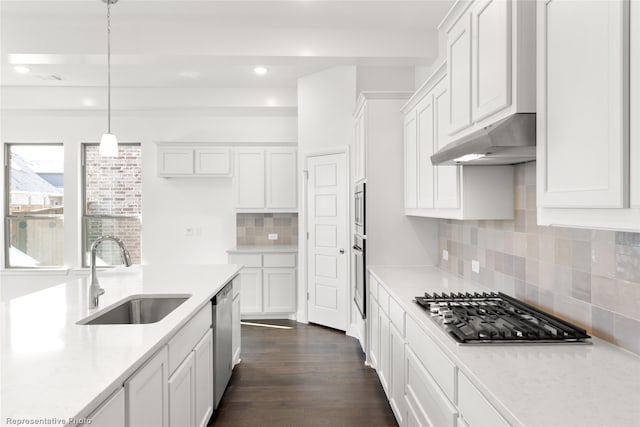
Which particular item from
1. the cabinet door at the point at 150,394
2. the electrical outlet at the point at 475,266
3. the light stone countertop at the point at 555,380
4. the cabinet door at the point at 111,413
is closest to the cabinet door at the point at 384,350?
the electrical outlet at the point at 475,266

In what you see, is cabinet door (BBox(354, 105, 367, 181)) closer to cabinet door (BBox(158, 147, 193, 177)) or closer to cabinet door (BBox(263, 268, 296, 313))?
cabinet door (BBox(263, 268, 296, 313))

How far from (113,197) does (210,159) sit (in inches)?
62.7

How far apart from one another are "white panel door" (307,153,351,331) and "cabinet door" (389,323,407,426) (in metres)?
1.77

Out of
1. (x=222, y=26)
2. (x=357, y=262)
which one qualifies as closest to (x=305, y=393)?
(x=357, y=262)

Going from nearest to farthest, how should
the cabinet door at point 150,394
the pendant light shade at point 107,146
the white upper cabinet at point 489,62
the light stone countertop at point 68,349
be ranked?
the light stone countertop at point 68,349 < the cabinet door at point 150,394 < the white upper cabinet at point 489,62 < the pendant light shade at point 107,146

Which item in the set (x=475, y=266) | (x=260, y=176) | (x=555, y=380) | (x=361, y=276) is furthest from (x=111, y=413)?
(x=260, y=176)

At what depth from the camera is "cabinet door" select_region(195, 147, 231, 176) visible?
18.0ft

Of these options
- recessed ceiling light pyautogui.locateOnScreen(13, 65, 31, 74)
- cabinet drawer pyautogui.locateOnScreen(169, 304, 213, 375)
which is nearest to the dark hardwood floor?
cabinet drawer pyautogui.locateOnScreen(169, 304, 213, 375)

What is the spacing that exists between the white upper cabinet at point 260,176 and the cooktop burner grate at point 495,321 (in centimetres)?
344

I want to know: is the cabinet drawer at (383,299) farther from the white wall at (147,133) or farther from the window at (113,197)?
the window at (113,197)

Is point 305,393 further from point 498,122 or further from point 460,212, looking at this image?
point 498,122

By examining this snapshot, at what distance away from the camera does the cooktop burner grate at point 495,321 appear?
1582 millimetres

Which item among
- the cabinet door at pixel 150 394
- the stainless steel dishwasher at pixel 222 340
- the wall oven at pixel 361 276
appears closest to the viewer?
the cabinet door at pixel 150 394

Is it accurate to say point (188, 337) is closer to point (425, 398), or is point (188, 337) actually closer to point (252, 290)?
point (425, 398)
